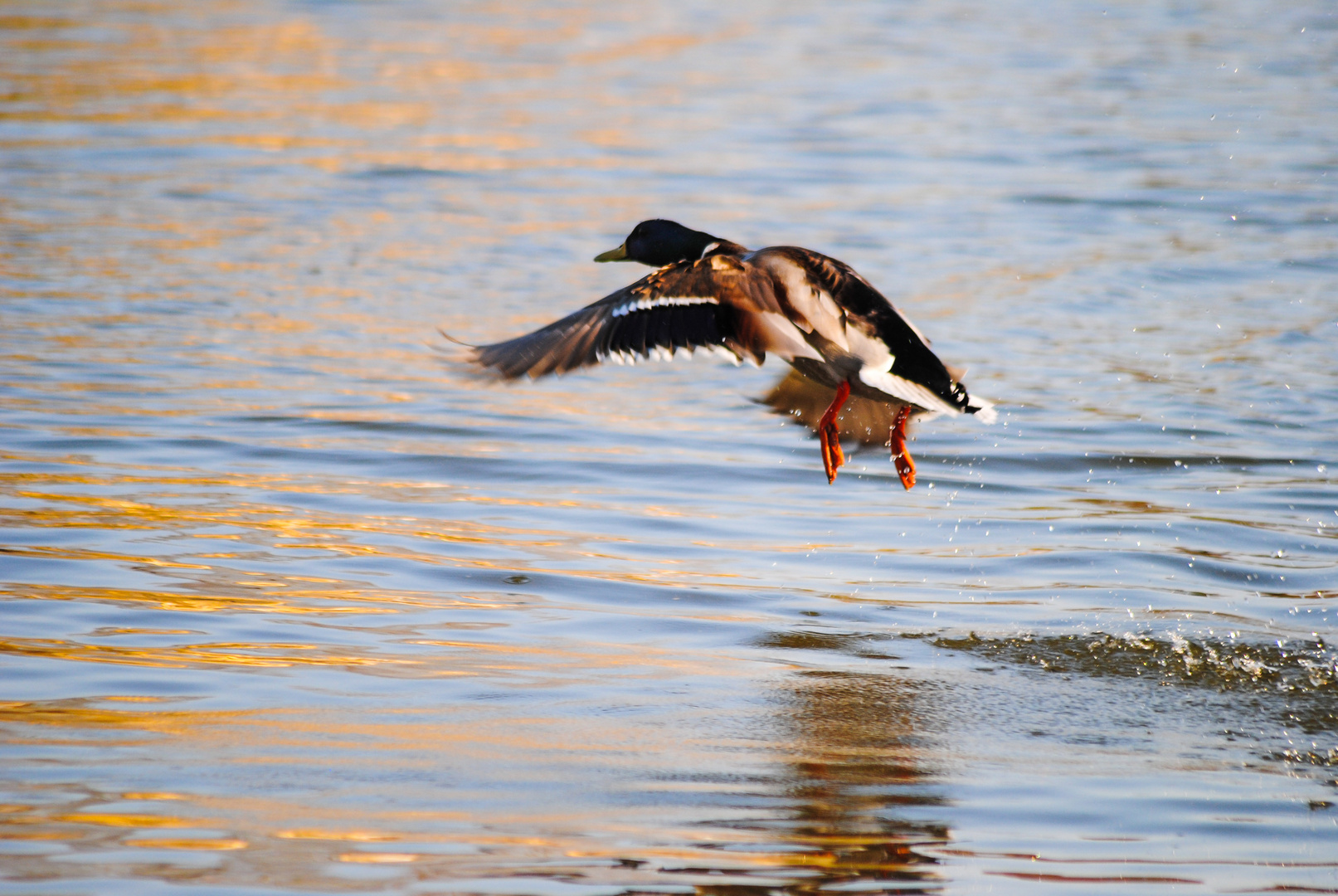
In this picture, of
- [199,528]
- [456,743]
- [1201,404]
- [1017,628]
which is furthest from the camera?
[1201,404]

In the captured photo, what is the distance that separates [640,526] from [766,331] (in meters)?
1.29

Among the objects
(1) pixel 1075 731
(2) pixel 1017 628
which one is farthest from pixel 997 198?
(1) pixel 1075 731

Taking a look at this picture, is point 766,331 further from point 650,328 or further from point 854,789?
point 854,789

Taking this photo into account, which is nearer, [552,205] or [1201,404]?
[1201,404]

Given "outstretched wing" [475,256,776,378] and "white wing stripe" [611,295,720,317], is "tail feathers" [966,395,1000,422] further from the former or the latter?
"white wing stripe" [611,295,720,317]

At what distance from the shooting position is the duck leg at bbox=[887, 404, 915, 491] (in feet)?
17.9

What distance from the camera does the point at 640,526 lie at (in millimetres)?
5941

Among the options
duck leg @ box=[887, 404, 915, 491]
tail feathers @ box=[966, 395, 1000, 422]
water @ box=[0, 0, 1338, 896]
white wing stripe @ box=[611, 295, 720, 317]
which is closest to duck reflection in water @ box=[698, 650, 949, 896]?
water @ box=[0, 0, 1338, 896]

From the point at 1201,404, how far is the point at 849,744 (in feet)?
13.8

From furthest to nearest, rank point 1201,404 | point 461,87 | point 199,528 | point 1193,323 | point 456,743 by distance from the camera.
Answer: point 461,87
point 1193,323
point 1201,404
point 199,528
point 456,743

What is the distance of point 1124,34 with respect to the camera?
1814 cm

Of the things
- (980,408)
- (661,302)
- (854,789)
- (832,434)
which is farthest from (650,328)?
(854,789)

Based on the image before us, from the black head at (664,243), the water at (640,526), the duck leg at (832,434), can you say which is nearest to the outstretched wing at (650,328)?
the water at (640,526)

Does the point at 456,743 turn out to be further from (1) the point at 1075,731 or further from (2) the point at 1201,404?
(2) the point at 1201,404
